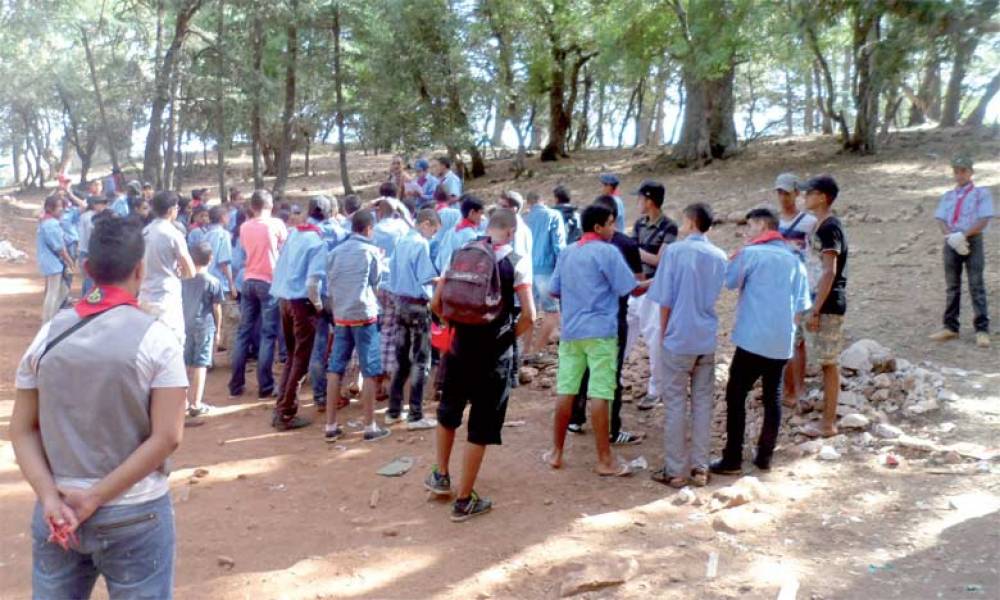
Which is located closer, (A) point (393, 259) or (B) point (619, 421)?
(B) point (619, 421)

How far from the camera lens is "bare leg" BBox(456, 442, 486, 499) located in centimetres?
509

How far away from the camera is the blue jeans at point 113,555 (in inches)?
103

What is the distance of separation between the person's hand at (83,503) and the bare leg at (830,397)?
16.7ft

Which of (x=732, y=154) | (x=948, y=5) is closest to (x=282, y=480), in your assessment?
(x=948, y=5)

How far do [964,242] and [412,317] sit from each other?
5155 mm

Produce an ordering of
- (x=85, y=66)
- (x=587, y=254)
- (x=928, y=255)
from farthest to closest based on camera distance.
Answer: (x=85, y=66) → (x=928, y=255) → (x=587, y=254)

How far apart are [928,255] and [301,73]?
17.5 metres

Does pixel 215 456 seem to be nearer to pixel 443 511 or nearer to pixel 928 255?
pixel 443 511

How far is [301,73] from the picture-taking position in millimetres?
22516

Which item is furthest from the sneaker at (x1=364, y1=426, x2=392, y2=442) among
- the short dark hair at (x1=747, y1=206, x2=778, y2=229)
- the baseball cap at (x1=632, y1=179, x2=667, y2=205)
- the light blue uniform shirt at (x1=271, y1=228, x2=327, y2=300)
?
the short dark hair at (x1=747, y1=206, x2=778, y2=229)

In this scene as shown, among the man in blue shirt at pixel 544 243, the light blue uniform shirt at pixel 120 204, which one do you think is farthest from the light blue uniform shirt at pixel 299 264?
the light blue uniform shirt at pixel 120 204

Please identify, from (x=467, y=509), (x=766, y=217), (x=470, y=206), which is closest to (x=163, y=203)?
(x=470, y=206)

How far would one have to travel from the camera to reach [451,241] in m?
7.39

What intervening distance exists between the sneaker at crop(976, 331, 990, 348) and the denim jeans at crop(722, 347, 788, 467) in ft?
10.2
